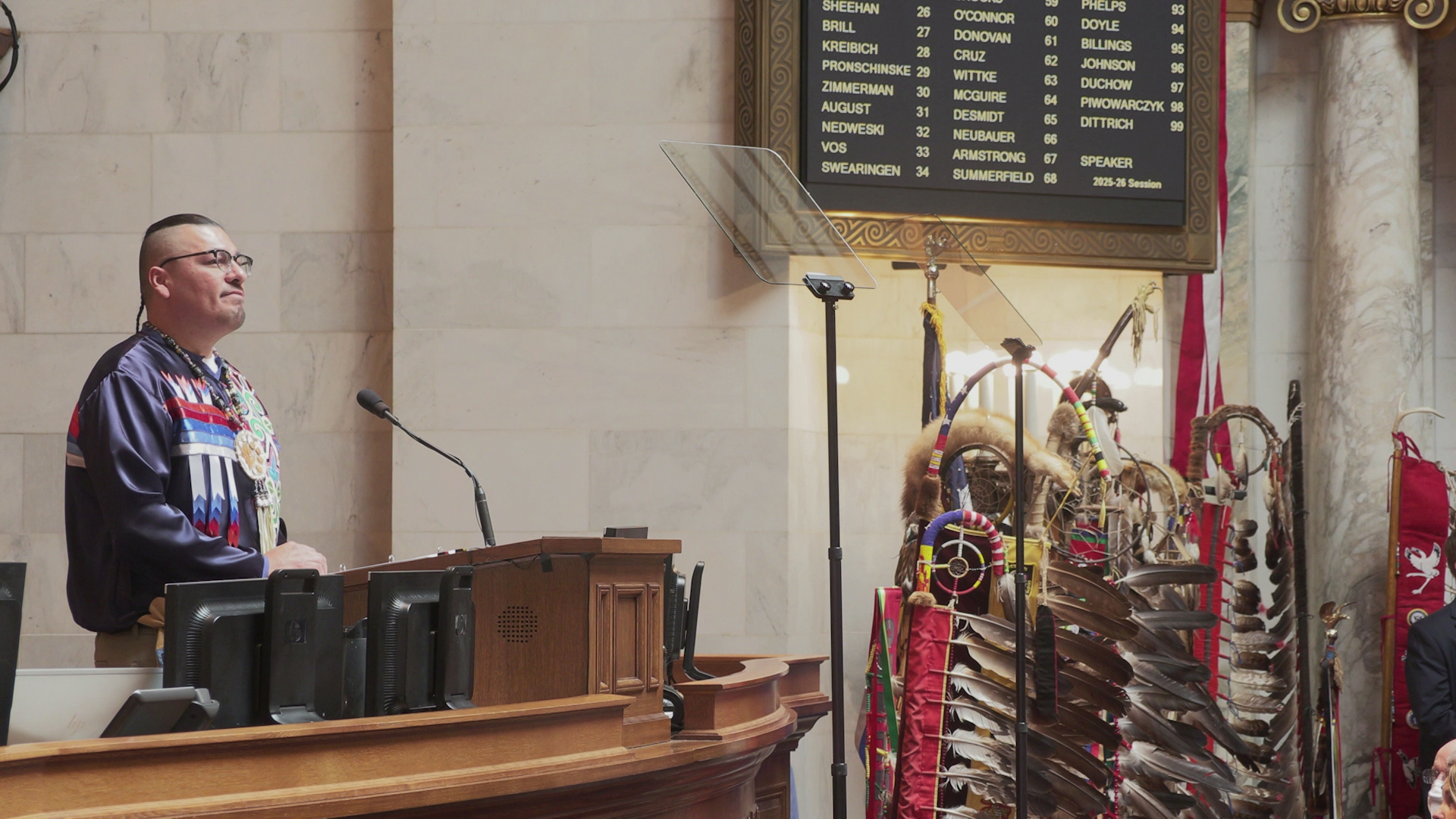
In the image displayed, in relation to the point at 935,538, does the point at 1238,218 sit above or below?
above

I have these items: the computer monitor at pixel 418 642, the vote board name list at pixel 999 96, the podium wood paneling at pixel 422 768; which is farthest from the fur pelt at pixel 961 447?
the computer monitor at pixel 418 642

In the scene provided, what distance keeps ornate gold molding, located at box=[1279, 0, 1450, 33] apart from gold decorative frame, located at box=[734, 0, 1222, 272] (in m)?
0.88

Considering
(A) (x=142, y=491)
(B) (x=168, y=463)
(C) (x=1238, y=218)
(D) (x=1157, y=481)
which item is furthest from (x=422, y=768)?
(C) (x=1238, y=218)

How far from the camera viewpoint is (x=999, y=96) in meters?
5.79

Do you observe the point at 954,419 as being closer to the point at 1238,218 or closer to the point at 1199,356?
the point at 1199,356

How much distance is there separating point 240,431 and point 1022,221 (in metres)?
3.47

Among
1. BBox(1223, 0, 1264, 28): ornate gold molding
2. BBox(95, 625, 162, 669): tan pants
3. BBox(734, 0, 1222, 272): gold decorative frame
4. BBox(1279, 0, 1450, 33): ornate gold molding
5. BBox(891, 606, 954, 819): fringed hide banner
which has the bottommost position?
BBox(891, 606, 954, 819): fringed hide banner

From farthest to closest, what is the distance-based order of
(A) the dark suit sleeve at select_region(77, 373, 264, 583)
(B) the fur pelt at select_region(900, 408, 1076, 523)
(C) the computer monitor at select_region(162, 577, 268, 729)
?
1. (B) the fur pelt at select_region(900, 408, 1076, 523)
2. (A) the dark suit sleeve at select_region(77, 373, 264, 583)
3. (C) the computer monitor at select_region(162, 577, 268, 729)

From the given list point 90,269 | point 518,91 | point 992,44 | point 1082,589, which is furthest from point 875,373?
point 90,269

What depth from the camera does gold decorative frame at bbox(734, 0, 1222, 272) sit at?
5.57m

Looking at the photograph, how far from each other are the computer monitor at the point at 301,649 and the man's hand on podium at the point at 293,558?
592mm

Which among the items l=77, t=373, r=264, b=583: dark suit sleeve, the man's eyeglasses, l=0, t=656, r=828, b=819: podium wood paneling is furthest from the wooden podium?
the man's eyeglasses

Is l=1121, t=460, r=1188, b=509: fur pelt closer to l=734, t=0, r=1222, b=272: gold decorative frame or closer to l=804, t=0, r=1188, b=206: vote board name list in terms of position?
l=734, t=0, r=1222, b=272: gold decorative frame

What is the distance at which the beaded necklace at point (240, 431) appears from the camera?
10.5ft
